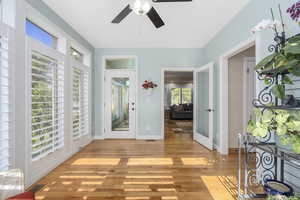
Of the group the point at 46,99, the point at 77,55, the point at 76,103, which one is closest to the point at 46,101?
the point at 46,99

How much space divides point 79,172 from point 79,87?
196 cm

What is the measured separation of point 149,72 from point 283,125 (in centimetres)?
381

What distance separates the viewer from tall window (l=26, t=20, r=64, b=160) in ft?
7.66

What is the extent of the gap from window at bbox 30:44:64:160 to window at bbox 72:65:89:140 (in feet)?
1.92

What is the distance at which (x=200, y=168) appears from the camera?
2.82 m

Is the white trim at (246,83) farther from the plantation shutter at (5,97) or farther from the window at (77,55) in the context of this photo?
the plantation shutter at (5,97)

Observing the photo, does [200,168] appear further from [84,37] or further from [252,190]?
[84,37]

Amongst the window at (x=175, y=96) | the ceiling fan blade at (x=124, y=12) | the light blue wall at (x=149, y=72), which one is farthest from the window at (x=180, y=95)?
the ceiling fan blade at (x=124, y=12)

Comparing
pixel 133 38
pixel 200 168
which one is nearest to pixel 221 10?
pixel 133 38

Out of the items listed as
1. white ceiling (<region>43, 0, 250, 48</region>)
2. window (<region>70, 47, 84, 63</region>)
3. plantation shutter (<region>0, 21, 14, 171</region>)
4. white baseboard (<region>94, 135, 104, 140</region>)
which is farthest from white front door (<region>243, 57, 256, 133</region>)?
plantation shutter (<region>0, 21, 14, 171</region>)

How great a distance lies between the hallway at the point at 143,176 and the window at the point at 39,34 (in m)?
2.17

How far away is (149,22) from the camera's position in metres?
3.23

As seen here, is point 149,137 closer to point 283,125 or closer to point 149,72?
point 149,72

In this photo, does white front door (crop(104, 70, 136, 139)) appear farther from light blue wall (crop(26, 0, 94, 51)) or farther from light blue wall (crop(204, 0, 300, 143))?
light blue wall (crop(204, 0, 300, 143))
